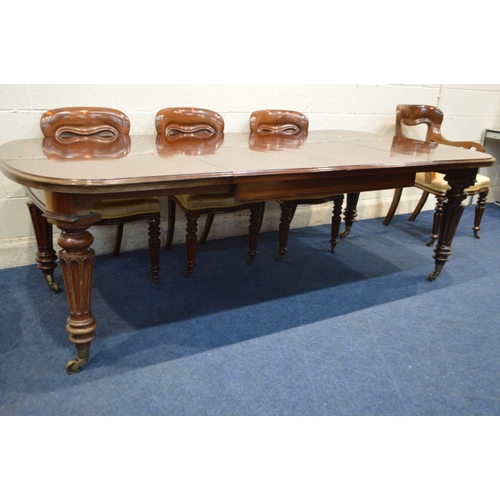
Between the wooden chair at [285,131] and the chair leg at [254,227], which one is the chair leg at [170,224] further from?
the wooden chair at [285,131]

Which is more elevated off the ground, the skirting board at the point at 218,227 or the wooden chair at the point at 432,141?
the wooden chair at the point at 432,141

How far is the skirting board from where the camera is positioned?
97.8 inches

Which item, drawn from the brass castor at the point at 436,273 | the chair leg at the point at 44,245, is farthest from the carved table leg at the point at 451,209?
the chair leg at the point at 44,245

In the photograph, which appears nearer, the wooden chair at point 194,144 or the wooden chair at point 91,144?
the wooden chair at point 91,144

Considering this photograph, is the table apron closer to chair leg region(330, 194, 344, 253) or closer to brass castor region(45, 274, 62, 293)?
chair leg region(330, 194, 344, 253)

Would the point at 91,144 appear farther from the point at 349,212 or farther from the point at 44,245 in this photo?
the point at 349,212

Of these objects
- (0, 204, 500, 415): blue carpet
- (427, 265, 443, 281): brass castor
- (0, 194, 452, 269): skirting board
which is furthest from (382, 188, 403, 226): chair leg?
(427, 265, 443, 281): brass castor

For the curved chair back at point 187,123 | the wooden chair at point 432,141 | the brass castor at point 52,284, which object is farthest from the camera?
the wooden chair at point 432,141

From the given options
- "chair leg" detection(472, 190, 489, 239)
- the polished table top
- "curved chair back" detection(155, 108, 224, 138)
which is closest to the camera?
the polished table top

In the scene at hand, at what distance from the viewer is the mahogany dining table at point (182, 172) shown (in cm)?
145

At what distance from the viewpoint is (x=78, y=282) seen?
1.58m

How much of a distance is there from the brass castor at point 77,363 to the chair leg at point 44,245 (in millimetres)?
646

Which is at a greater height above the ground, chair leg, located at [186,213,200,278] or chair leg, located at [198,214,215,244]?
chair leg, located at [186,213,200,278]

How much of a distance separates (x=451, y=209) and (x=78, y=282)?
190 centimetres
